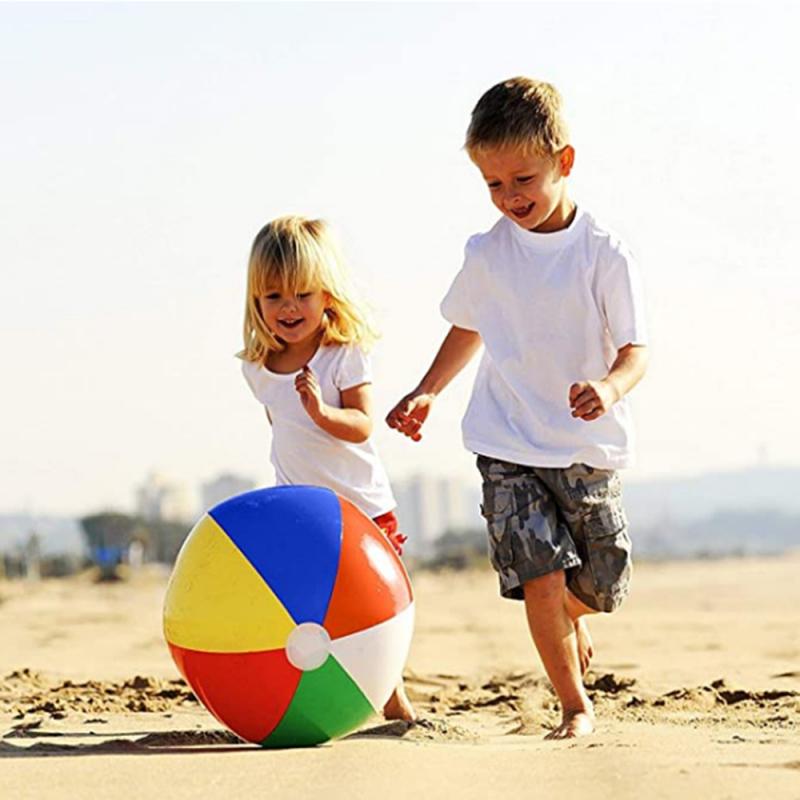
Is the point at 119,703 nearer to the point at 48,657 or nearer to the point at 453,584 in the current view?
the point at 48,657

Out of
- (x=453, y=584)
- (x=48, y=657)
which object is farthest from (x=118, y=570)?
(x=48, y=657)

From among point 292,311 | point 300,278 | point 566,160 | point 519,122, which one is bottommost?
point 292,311

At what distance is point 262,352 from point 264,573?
1.36 meters

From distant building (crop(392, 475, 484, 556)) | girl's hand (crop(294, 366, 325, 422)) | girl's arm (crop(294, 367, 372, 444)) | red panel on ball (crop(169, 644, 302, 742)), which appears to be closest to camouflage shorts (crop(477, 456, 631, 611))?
girl's arm (crop(294, 367, 372, 444))

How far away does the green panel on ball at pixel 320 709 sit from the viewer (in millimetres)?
4676

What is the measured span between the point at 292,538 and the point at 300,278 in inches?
49.4

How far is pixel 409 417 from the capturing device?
18.2 ft

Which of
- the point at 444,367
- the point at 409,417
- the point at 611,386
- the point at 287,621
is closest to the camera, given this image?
the point at 287,621

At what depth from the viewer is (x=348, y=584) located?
477 cm

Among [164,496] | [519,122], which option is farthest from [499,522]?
[164,496]

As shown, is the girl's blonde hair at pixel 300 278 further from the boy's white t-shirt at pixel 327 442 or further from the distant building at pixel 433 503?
the distant building at pixel 433 503

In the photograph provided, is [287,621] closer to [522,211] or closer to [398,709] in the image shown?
[398,709]

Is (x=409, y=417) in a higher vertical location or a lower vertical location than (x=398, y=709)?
higher

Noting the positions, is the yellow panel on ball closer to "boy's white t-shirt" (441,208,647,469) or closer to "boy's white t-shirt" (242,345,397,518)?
"boy's white t-shirt" (242,345,397,518)
